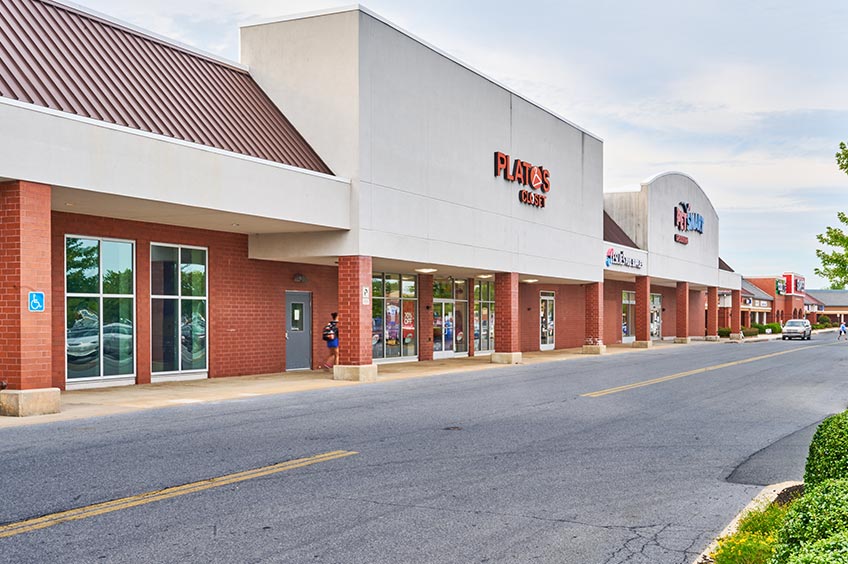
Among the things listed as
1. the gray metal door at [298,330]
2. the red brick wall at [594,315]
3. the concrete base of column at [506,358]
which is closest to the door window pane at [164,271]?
the gray metal door at [298,330]

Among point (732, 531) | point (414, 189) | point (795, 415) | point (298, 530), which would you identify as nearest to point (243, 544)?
point (298, 530)

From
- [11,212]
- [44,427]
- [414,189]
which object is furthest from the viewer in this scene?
[414,189]

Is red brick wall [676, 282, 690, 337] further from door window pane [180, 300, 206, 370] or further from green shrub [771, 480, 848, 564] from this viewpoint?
green shrub [771, 480, 848, 564]

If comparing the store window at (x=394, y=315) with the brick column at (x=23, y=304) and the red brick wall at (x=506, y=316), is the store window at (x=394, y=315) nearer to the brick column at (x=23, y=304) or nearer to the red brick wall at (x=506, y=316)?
the red brick wall at (x=506, y=316)

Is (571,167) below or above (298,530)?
above

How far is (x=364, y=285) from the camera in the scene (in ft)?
74.6

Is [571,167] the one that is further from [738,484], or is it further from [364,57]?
[738,484]

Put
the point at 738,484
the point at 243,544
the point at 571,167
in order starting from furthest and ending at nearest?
the point at 571,167
the point at 738,484
the point at 243,544

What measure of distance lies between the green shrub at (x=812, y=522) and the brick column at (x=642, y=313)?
43220 mm

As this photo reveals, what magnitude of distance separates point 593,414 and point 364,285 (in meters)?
9.14

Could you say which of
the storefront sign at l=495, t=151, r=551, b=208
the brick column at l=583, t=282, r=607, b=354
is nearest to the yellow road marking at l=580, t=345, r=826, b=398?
the brick column at l=583, t=282, r=607, b=354

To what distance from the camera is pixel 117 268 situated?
19.4 m

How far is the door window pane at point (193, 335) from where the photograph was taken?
70.2ft

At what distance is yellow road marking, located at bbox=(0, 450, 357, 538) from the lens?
6988 millimetres
